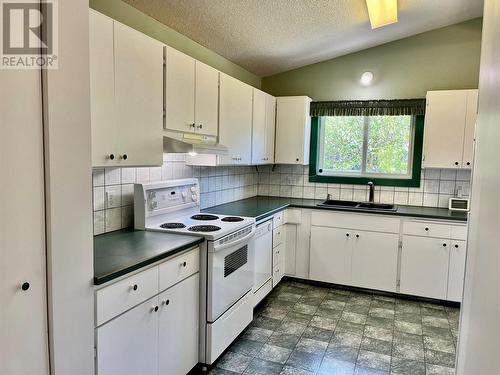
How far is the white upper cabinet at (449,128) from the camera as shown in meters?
3.53

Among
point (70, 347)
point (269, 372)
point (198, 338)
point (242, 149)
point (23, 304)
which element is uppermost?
point (242, 149)

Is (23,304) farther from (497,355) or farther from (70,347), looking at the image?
(497,355)

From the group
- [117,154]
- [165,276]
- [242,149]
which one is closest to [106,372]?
[165,276]

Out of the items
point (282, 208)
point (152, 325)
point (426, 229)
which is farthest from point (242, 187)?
point (152, 325)

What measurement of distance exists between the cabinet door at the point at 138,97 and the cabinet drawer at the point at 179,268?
1.91 feet

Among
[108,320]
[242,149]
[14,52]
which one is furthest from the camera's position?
[242,149]

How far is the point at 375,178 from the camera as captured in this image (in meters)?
4.21

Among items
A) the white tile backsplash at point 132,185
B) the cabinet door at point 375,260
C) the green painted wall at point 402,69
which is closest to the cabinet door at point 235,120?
the white tile backsplash at point 132,185

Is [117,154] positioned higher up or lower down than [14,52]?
lower down

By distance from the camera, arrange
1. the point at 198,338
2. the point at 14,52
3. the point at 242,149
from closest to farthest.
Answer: the point at 14,52 < the point at 198,338 < the point at 242,149

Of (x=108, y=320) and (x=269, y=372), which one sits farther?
(x=269, y=372)

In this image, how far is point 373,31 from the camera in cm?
356

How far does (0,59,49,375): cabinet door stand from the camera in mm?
1149

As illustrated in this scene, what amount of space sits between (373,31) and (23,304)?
11.8ft
